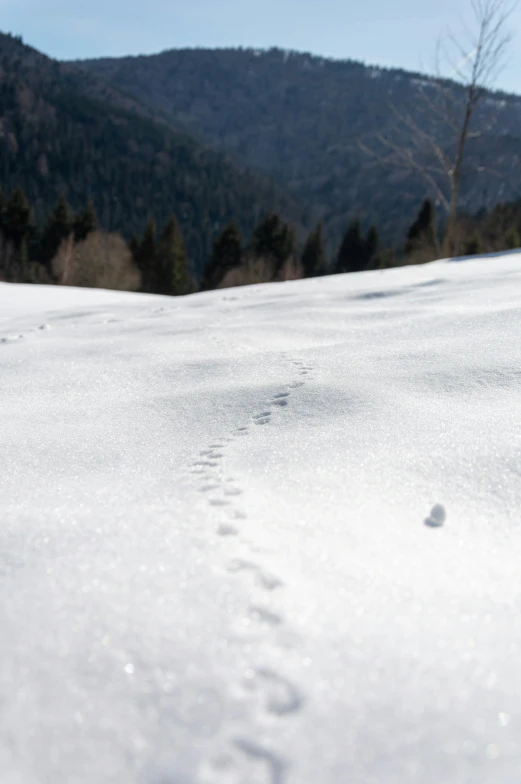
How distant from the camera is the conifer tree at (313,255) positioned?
3334 cm

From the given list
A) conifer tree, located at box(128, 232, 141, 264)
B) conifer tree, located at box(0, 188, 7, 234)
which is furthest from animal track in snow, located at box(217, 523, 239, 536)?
conifer tree, located at box(0, 188, 7, 234)

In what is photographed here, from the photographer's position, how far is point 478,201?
4638 inches

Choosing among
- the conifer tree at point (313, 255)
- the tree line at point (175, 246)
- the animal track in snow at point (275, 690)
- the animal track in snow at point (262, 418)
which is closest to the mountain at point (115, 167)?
the conifer tree at point (313, 255)

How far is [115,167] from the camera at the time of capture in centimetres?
9356

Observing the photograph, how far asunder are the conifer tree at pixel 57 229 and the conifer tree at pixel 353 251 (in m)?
16.0

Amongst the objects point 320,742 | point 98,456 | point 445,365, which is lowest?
point 320,742

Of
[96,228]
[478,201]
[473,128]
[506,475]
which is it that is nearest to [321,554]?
[506,475]

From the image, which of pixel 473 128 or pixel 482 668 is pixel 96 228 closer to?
pixel 473 128

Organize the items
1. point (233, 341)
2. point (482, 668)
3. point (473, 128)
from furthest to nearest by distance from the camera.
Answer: point (473, 128)
point (233, 341)
point (482, 668)

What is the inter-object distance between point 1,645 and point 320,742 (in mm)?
521

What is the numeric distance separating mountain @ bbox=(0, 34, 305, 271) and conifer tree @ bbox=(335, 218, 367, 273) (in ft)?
155

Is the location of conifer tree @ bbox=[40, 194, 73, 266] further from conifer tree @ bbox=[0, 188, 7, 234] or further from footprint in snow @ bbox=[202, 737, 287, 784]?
footprint in snow @ bbox=[202, 737, 287, 784]

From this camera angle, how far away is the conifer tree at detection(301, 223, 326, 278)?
1313 inches

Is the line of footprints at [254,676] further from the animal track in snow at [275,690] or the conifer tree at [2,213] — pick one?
the conifer tree at [2,213]
